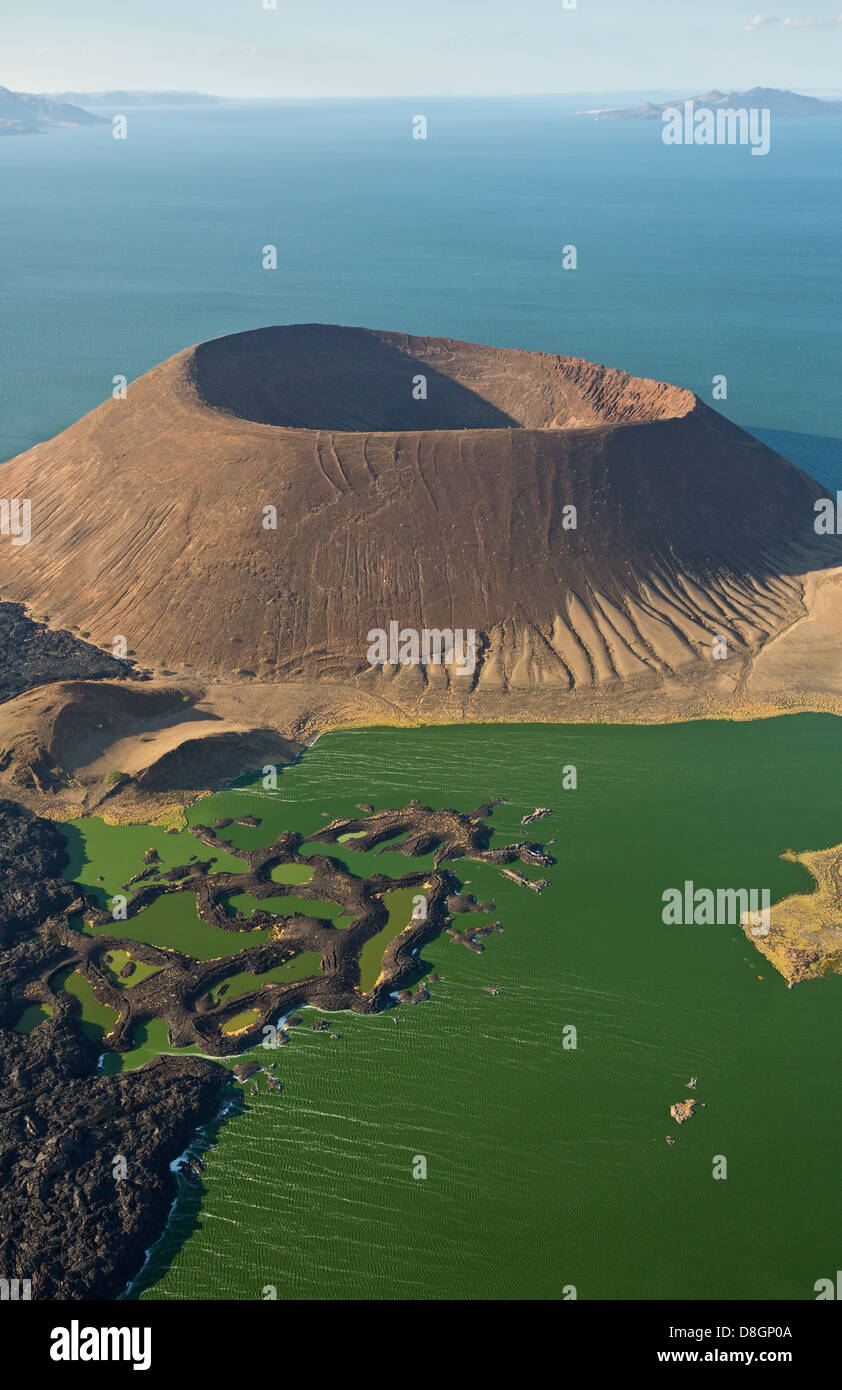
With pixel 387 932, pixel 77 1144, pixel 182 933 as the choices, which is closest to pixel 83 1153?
pixel 77 1144

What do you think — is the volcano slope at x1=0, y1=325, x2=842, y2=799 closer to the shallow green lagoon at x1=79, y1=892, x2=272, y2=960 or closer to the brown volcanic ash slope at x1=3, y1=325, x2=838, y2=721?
the brown volcanic ash slope at x1=3, y1=325, x2=838, y2=721

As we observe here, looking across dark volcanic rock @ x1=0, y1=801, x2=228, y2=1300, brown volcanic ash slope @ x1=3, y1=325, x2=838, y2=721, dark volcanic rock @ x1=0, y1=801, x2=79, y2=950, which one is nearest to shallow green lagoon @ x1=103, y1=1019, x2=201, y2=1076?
dark volcanic rock @ x1=0, y1=801, x2=228, y2=1300

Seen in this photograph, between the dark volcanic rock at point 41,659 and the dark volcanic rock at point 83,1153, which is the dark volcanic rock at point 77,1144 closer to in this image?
the dark volcanic rock at point 83,1153

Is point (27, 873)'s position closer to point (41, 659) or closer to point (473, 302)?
point (41, 659)

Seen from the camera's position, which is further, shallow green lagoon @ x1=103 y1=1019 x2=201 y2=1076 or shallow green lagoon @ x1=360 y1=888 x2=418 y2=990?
shallow green lagoon @ x1=360 y1=888 x2=418 y2=990

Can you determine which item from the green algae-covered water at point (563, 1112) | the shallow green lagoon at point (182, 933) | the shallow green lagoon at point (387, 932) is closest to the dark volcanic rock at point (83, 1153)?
the green algae-covered water at point (563, 1112)

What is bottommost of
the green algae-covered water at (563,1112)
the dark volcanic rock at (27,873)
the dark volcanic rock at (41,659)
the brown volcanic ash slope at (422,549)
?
the green algae-covered water at (563,1112)

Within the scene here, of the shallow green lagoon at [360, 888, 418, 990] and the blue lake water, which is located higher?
the blue lake water
